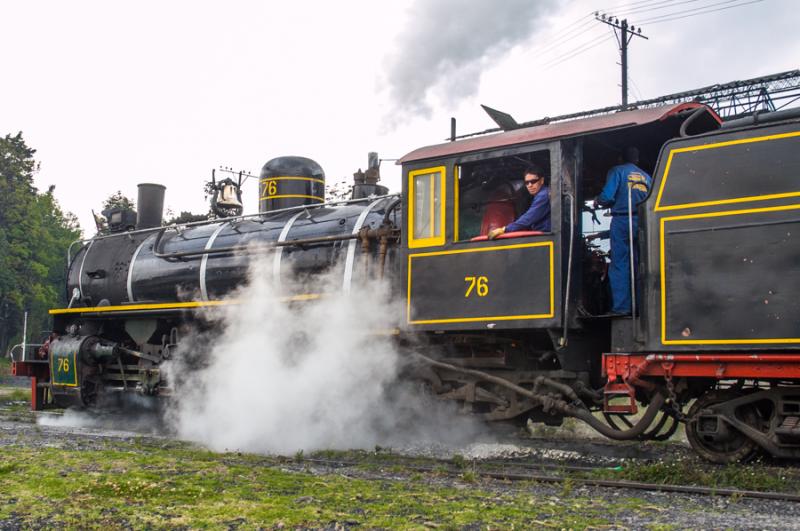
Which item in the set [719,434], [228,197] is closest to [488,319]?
[719,434]

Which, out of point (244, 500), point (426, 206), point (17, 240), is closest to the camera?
point (244, 500)

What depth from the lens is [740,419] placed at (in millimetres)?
6203

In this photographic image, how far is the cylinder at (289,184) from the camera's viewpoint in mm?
11188

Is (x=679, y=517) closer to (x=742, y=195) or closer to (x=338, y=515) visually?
(x=338, y=515)

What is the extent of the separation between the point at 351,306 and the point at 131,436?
12.5 ft

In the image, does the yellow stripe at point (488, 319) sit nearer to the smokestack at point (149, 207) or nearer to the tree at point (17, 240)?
the smokestack at point (149, 207)

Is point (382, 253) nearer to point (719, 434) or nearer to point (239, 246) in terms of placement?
point (239, 246)

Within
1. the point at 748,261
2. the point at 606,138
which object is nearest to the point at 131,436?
the point at 606,138

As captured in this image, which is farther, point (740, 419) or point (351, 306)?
point (351, 306)

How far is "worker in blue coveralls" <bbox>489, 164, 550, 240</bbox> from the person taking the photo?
23.5ft

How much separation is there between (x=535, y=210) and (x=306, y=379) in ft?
11.2

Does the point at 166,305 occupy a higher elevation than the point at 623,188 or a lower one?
lower

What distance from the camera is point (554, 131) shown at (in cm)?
704

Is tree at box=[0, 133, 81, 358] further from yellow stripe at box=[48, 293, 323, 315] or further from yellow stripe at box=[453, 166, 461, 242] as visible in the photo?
yellow stripe at box=[453, 166, 461, 242]
